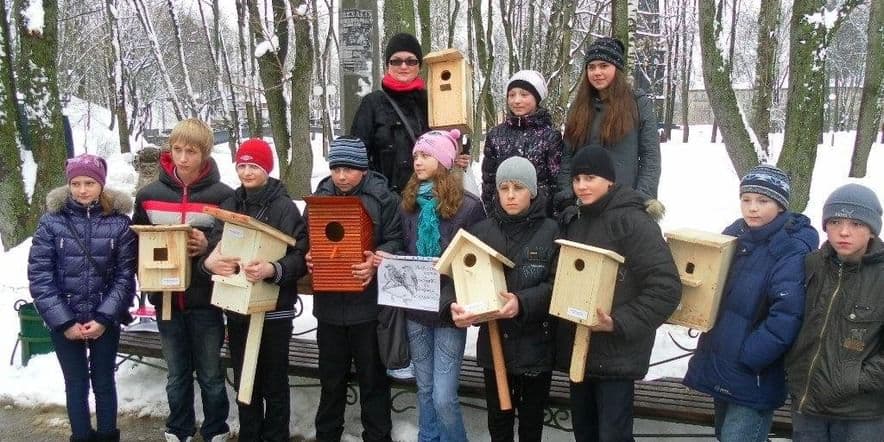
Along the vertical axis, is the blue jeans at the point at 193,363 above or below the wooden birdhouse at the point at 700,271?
below

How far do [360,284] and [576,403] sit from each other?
1259 millimetres

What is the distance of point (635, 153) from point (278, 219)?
2.04m

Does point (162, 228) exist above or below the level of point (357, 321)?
above

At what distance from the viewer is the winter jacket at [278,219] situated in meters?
3.59

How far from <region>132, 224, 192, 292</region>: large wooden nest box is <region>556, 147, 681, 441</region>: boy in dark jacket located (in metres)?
2.11

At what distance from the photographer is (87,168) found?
11.9 ft

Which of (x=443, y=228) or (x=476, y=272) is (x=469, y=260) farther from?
(x=443, y=228)

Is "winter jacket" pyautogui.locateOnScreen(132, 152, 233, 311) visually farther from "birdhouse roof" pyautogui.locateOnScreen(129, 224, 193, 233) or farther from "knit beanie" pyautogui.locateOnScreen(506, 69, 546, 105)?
"knit beanie" pyautogui.locateOnScreen(506, 69, 546, 105)

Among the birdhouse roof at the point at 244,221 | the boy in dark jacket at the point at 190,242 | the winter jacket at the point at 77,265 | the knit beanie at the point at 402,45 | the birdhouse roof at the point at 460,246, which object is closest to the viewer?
the birdhouse roof at the point at 460,246

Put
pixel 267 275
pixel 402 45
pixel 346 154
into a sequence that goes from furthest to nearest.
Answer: pixel 402 45, pixel 346 154, pixel 267 275

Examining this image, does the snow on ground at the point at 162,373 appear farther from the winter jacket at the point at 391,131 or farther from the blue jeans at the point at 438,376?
the winter jacket at the point at 391,131

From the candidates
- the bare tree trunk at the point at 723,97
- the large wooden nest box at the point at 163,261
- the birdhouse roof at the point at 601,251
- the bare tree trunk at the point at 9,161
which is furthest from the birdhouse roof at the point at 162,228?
the bare tree trunk at the point at 723,97

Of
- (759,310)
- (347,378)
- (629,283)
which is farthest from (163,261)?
(759,310)

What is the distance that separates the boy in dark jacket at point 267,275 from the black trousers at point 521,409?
4.04 feet
